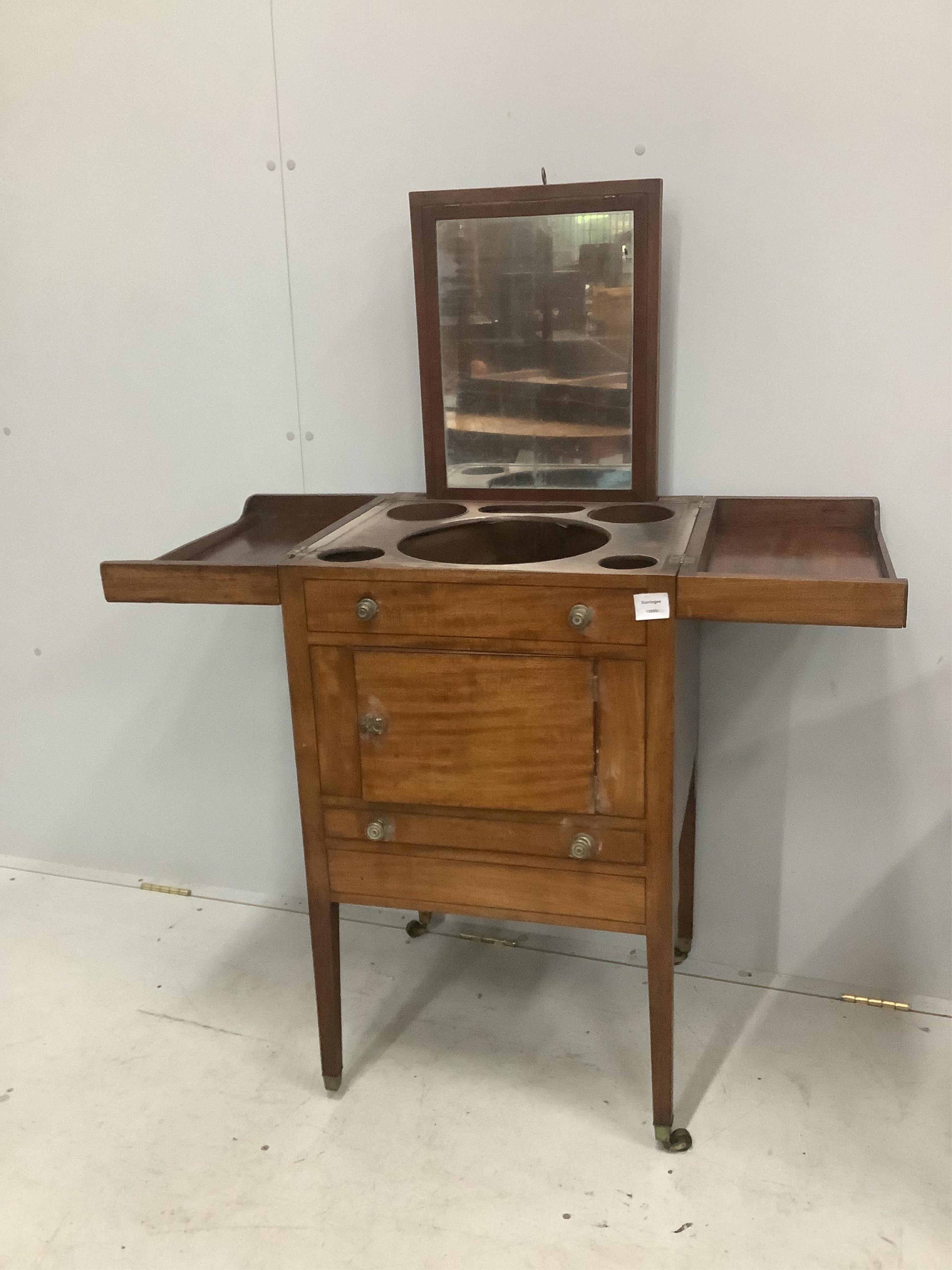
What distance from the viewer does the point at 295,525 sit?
212cm

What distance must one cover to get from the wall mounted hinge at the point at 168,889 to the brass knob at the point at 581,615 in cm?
150

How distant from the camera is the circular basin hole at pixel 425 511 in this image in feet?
6.25

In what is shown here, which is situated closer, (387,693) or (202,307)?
(387,693)

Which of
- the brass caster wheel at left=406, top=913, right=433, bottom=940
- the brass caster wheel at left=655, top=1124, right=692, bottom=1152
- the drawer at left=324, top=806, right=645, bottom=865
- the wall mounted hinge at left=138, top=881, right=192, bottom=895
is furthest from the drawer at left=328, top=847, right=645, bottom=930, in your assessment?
the wall mounted hinge at left=138, top=881, right=192, bottom=895

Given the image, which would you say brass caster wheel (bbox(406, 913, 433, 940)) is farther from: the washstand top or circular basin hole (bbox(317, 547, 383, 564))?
circular basin hole (bbox(317, 547, 383, 564))

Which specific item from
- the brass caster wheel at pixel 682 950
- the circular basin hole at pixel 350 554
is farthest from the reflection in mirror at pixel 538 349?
the brass caster wheel at pixel 682 950

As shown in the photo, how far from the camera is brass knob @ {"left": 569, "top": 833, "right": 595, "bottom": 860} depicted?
62.8 inches

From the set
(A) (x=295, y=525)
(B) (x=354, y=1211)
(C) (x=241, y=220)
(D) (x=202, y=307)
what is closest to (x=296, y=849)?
(A) (x=295, y=525)

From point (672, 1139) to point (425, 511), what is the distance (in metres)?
1.14


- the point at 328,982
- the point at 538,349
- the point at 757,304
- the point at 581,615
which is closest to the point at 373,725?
the point at 581,615

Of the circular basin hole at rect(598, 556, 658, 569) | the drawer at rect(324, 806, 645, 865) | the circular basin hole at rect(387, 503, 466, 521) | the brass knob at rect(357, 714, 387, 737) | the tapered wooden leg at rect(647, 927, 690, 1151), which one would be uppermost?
the circular basin hole at rect(387, 503, 466, 521)

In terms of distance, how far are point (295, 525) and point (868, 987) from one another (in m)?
1.46

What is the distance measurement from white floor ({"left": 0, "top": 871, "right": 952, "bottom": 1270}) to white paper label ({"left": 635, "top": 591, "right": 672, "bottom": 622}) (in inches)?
35.2

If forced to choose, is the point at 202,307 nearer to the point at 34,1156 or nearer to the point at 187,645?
the point at 187,645
